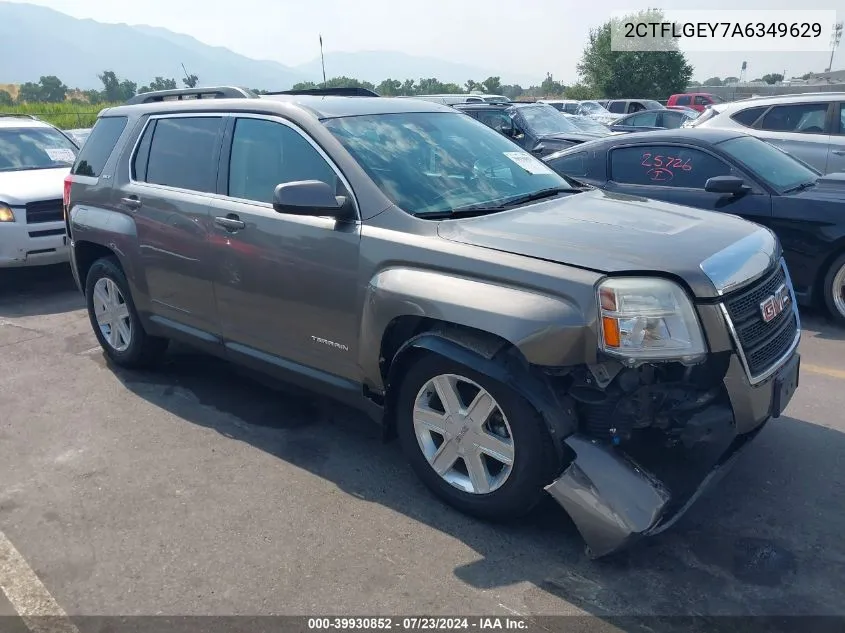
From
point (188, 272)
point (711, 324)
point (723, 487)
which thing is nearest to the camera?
point (711, 324)

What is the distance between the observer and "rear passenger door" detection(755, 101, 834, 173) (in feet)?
28.9

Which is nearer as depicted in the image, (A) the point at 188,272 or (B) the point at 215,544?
(B) the point at 215,544

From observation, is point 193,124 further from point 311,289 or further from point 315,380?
point 315,380

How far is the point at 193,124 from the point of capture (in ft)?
14.9

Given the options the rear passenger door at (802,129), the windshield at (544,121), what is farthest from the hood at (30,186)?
the rear passenger door at (802,129)

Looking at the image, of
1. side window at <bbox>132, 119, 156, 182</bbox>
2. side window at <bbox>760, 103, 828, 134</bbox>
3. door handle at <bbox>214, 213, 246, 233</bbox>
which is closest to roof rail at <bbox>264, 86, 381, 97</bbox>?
side window at <bbox>132, 119, 156, 182</bbox>

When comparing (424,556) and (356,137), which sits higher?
(356,137)

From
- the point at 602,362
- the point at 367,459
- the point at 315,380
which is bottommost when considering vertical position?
the point at 367,459

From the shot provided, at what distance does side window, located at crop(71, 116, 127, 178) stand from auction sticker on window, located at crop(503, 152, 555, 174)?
285 centimetres

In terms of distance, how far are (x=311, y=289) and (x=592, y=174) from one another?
4200 millimetres

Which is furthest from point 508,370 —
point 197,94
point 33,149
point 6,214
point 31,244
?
point 33,149

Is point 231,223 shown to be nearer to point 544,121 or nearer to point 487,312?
point 487,312

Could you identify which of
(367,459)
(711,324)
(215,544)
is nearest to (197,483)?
(215,544)

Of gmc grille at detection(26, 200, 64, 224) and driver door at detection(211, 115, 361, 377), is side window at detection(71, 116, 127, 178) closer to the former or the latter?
driver door at detection(211, 115, 361, 377)
